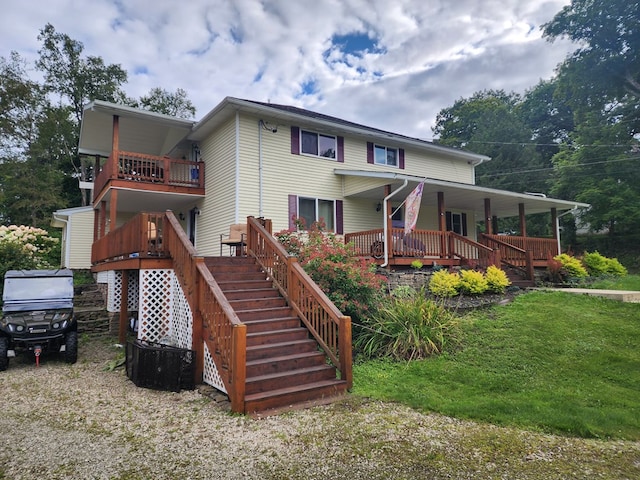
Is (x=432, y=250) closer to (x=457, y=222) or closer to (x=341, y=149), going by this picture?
(x=341, y=149)

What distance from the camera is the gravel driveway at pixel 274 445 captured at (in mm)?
3432

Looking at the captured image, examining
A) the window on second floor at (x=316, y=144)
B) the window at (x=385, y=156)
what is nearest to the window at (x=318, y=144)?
the window on second floor at (x=316, y=144)

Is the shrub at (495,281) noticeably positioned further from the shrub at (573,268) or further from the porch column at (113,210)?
the porch column at (113,210)

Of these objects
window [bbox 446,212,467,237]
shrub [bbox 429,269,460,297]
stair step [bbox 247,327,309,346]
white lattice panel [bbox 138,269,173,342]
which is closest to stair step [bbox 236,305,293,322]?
stair step [bbox 247,327,309,346]

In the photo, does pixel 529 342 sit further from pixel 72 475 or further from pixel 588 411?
pixel 72 475

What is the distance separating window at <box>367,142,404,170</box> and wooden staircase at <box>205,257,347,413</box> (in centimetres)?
887

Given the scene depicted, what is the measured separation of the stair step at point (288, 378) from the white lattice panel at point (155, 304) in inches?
133

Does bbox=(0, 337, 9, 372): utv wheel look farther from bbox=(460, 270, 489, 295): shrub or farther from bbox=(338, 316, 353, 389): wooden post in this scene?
bbox=(460, 270, 489, 295): shrub

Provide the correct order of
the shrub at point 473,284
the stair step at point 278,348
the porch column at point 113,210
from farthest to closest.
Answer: the porch column at point 113,210, the shrub at point 473,284, the stair step at point 278,348

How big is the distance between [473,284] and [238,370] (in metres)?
7.61

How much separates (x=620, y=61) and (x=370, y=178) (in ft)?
79.2

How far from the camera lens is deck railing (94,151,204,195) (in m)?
12.1

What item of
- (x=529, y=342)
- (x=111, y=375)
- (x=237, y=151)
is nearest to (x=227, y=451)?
(x=111, y=375)

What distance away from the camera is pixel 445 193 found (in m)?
14.2
